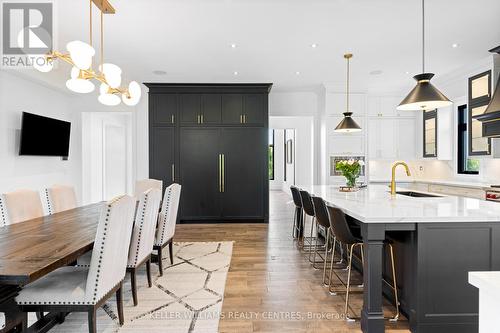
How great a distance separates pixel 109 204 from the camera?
1.86 metres

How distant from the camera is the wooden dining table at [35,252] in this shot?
1.53 meters

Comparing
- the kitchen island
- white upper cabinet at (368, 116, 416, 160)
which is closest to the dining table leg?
the kitchen island

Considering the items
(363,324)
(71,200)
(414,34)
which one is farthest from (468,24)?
(71,200)

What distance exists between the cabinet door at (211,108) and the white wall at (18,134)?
2.75m

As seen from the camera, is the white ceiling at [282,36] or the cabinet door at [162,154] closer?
the white ceiling at [282,36]

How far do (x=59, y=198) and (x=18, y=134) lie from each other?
2.26m

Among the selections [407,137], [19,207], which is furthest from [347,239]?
[407,137]

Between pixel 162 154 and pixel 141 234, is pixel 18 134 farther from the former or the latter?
pixel 141 234

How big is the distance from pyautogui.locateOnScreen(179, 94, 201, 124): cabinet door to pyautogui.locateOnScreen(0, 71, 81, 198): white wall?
233 cm

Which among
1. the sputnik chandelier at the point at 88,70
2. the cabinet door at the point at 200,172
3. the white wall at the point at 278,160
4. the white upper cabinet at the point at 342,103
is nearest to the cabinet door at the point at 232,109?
the cabinet door at the point at 200,172

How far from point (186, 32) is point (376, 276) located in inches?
134

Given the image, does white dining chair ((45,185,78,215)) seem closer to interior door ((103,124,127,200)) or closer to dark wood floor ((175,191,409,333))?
dark wood floor ((175,191,409,333))

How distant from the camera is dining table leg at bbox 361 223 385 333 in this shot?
214 centimetres

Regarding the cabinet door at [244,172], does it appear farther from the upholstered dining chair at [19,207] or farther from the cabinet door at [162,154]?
the upholstered dining chair at [19,207]
